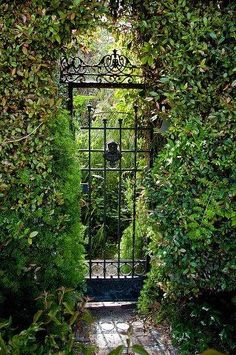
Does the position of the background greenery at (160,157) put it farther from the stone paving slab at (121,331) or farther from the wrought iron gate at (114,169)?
the wrought iron gate at (114,169)

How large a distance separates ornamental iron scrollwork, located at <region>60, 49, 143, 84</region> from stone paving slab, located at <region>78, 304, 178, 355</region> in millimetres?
1954

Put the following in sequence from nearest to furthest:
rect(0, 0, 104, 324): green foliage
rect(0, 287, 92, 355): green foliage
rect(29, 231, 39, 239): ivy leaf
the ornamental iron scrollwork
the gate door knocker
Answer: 1. rect(0, 287, 92, 355): green foliage
2. rect(0, 0, 104, 324): green foliage
3. rect(29, 231, 39, 239): ivy leaf
4. the ornamental iron scrollwork
5. the gate door knocker

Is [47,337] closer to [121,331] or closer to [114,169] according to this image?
[121,331]

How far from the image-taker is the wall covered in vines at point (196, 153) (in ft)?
11.9

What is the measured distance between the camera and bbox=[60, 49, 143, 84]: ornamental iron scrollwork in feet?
14.2

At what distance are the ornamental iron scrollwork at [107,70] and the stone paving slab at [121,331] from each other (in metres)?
1.95

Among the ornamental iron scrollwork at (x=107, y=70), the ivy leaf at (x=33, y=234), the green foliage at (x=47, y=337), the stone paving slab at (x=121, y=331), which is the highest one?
the ornamental iron scrollwork at (x=107, y=70)

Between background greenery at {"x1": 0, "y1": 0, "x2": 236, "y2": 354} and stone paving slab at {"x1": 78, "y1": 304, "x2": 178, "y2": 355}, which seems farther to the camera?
stone paving slab at {"x1": 78, "y1": 304, "x2": 178, "y2": 355}

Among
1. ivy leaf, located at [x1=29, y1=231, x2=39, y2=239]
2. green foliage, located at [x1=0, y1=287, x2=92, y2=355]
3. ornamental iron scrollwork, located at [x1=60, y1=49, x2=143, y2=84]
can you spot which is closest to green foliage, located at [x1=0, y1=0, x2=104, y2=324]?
ivy leaf, located at [x1=29, y1=231, x2=39, y2=239]

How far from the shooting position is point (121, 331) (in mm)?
4293

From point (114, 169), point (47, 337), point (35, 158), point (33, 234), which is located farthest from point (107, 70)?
point (47, 337)

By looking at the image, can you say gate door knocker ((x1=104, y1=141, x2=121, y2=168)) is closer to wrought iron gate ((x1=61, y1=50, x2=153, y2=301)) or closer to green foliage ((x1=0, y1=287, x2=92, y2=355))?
wrought iron gate ((x1=61, y1=50, x2=153, y2=301))

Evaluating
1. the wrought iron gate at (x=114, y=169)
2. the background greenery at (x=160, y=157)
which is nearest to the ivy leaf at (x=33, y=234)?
the background greenery at (x=160, y=157)

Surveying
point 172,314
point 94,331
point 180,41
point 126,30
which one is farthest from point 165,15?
point 94,331
